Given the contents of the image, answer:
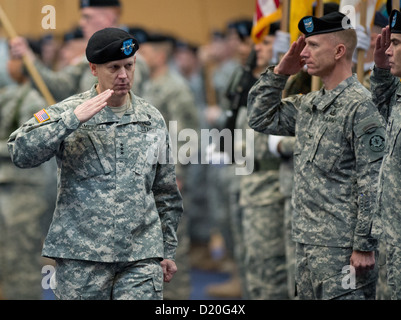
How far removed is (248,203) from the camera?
23.8 ft

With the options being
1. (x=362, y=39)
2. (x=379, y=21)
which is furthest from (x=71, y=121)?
(x=379, y=21)

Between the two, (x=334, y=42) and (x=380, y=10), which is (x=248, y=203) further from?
(x=334, y=42)

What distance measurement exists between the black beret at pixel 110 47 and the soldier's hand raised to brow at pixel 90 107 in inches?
9.5

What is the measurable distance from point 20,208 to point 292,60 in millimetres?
3630

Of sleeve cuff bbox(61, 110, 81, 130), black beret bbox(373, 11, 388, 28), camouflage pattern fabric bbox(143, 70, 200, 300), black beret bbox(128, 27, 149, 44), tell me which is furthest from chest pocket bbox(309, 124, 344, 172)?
black beret bbox(128, 27, 149, 44)

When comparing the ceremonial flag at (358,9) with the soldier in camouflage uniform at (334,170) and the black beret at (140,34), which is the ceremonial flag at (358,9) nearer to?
the soldier in camouflage uniform at (334,170)

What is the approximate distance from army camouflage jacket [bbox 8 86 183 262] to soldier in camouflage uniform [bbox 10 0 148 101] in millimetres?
2706

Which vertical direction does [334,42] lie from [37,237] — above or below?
above

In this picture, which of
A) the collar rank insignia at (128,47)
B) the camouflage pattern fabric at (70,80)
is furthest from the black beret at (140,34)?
the collar rank insignia at (128,47)

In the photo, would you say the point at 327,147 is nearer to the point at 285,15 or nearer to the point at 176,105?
the point at 285,15

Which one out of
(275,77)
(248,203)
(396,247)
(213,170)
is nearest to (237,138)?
(248,203)

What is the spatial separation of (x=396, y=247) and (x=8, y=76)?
4905 mm

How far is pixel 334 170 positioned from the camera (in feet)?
16.4

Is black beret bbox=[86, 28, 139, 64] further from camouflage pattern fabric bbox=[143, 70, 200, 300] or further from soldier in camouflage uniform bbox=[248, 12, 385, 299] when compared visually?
camouflage pattern fabric bbox=[143, 70, 200, 300]
